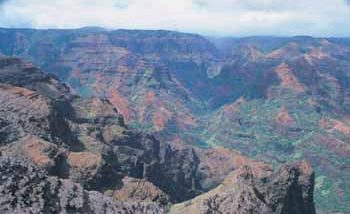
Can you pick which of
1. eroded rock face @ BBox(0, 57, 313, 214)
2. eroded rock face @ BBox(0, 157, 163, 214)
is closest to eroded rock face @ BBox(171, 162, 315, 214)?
eroded rock face @ BBox(0, 57, 313, 214)

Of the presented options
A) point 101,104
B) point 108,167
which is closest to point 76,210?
point 108,167

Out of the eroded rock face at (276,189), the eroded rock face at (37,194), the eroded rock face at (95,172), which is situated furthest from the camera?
the eroded rock face at (276,189)

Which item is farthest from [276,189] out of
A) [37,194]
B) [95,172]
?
[37,194]

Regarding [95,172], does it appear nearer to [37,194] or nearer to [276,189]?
[276,189]

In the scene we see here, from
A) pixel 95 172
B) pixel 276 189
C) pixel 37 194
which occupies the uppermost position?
pixel 37 194

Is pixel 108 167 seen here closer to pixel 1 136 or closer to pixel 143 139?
pixel 1 136

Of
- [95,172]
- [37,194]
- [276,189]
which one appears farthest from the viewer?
[276,189]

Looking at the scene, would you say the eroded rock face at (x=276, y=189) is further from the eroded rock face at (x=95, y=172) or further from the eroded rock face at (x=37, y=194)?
the eroded rock face at (x=37, y=194)

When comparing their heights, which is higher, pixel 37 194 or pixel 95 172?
pixel 37 194

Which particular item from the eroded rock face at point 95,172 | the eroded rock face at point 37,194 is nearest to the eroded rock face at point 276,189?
the eroded rock face at point 95,172

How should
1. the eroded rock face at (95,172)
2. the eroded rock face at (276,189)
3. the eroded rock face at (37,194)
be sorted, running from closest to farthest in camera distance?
the eroded rock face at (37,194)
the eroded rock face at (95,172)
the eroded rock face at (276,189)

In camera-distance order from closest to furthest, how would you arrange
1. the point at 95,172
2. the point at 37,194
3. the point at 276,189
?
the point at 37,194 → the point at 95,172 → the point at 276,189

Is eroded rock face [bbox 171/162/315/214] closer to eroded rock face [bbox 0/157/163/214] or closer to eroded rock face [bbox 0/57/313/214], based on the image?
eroded rock face [bbox 0/57/313/214]
